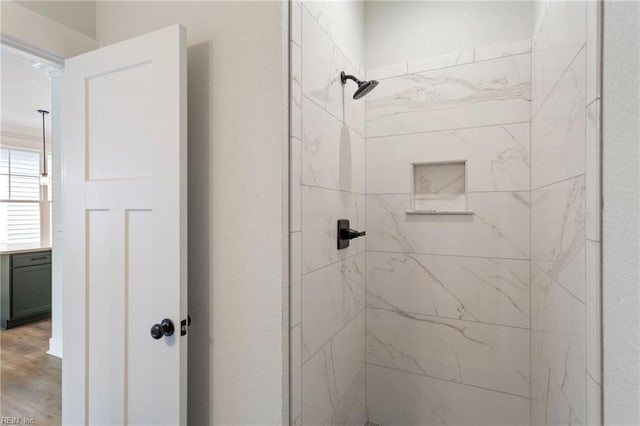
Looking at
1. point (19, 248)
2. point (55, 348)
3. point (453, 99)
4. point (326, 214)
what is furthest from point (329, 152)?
point (19, 248)

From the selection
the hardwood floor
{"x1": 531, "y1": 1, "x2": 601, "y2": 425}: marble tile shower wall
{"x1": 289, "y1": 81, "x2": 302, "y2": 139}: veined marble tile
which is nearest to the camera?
{"x1": 531, "y1": 1, "x2": 601, "y2": 425}: marble tile shower wall

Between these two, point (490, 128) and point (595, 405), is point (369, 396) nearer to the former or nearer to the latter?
point (595, 405)

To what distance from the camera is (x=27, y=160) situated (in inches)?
187

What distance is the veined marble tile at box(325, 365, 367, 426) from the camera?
156 cm

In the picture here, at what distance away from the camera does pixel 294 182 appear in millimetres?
1160

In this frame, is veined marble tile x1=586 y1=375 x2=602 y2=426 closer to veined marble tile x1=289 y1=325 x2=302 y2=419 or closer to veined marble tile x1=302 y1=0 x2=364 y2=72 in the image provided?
veined marble tile x1=289 y1=325 x2=302 y2=419

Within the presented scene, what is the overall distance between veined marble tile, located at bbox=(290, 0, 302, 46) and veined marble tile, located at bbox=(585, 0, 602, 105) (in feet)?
2.81

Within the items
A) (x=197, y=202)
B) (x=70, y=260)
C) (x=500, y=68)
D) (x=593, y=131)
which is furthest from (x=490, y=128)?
(x=70, y=260)

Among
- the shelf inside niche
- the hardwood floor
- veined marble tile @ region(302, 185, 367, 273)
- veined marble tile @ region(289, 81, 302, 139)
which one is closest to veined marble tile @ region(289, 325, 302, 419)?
veined marble tile @ region(302, 185, 367, 273)

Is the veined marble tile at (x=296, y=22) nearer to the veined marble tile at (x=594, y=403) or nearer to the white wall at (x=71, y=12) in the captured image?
the white wall at (x=71, y=12)

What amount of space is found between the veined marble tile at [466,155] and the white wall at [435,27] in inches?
18.6

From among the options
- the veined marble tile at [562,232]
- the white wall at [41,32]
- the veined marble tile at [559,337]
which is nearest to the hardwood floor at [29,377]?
the white wall at [41,32]

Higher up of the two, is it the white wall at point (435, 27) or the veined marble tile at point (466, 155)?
the white wall at point (435, 27)

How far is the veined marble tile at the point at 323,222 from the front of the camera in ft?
4.14
